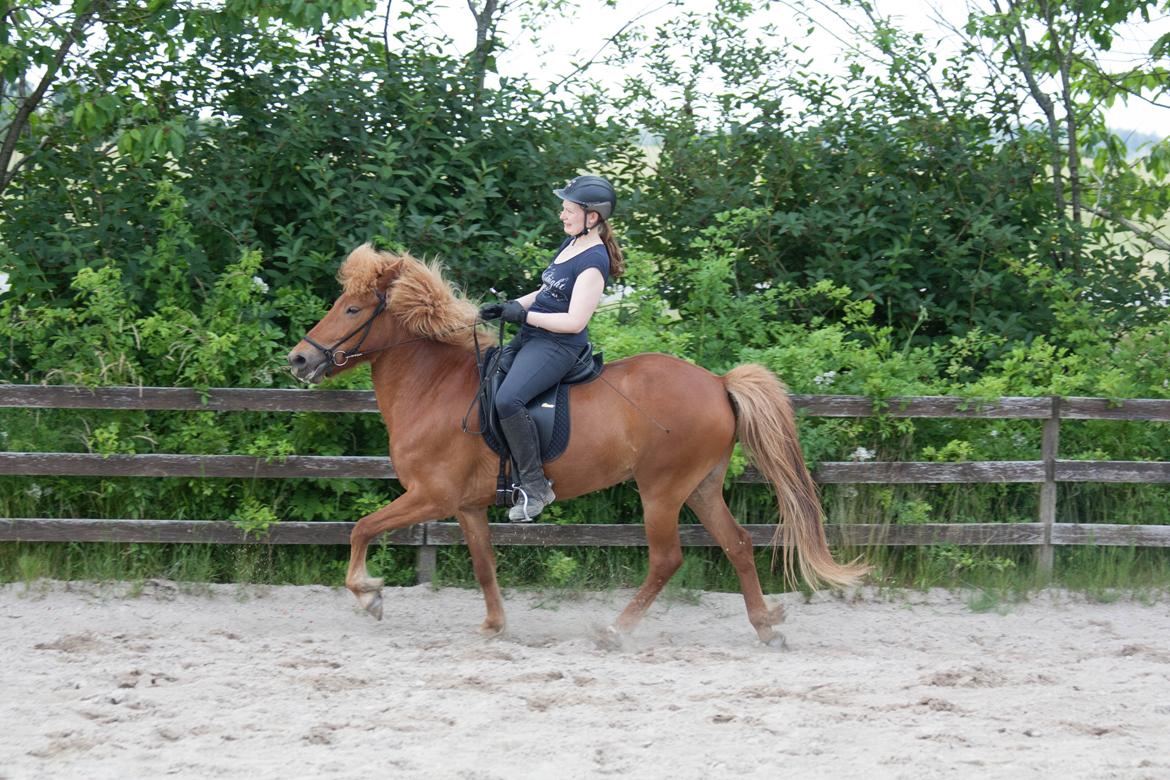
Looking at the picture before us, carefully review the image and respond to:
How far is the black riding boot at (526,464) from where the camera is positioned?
623 centimetres

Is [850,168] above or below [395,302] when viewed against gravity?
above

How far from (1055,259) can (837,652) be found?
4.99 metres

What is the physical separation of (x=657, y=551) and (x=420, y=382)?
165cm

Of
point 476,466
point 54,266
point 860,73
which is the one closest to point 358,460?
point 476,466

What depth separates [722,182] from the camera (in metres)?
9.48

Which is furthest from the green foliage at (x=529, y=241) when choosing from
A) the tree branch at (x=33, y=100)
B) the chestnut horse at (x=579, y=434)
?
the chestnut horse at (x=579, y=434)

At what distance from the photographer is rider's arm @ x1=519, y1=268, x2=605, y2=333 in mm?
6207

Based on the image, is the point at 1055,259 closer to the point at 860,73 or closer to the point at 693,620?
the point at 860,73

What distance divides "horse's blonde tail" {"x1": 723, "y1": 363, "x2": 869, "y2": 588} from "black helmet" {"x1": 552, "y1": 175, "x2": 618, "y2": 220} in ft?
4.09

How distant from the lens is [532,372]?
6254mm

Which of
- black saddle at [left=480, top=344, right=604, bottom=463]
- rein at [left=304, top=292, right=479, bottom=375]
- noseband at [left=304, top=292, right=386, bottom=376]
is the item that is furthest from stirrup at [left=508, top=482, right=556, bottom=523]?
noseband at [left=304, top=292, right=386, bottom=376]

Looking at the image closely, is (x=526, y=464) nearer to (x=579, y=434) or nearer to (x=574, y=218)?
(x=579, y=434)

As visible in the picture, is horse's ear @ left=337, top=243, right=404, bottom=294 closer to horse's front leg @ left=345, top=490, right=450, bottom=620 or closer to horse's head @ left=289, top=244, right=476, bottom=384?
horse's head @ left=289, top=244, right=476, bottom=384

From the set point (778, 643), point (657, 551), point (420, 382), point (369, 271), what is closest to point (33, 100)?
point (369, 271)
